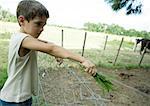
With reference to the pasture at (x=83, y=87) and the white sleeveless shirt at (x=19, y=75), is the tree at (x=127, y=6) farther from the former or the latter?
the white sleeveless shirt at (x=19, y=75)

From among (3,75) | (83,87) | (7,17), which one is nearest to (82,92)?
(83,87)

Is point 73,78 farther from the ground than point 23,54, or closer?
closer

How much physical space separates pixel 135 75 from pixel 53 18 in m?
8.32

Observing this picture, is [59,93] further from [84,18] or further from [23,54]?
[84,18]

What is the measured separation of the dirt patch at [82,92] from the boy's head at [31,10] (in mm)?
1717

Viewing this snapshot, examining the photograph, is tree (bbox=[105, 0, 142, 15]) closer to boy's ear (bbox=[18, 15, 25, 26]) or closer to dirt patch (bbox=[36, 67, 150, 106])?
dirt patch (bbox=[36, 67, 150, 106])

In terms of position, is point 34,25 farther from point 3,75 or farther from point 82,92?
point 3,75

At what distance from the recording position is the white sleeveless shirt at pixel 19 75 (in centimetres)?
142

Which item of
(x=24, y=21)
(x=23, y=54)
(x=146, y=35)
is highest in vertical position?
(x=24, y=21)

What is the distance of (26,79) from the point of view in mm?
1448

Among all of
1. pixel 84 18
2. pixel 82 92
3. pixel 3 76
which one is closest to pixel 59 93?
A: pixel 82 92

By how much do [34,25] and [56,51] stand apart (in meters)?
0.20

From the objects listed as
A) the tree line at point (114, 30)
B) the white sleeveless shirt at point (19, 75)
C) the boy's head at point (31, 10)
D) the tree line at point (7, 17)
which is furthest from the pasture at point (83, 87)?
the tree line at point (114, 30)

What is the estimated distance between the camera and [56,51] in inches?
49.3
